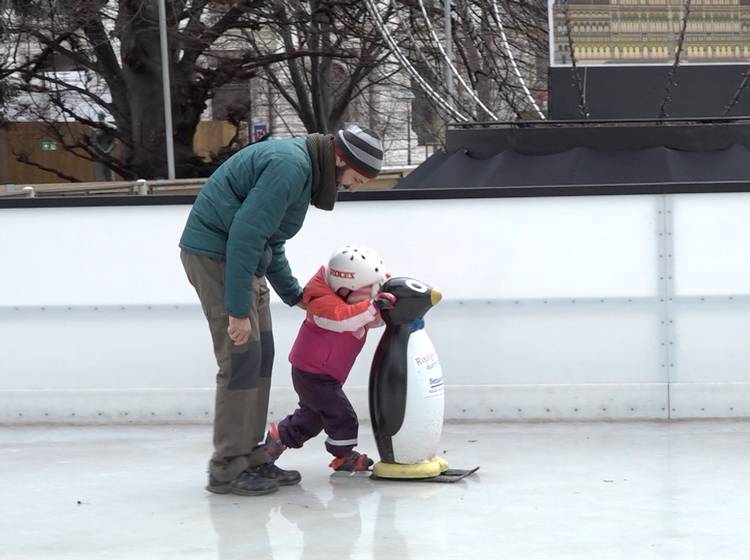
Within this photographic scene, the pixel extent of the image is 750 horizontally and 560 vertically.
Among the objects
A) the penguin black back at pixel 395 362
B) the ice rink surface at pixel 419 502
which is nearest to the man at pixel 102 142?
the ice rink surface at pixel 419 502

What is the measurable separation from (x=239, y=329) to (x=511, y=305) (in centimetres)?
208

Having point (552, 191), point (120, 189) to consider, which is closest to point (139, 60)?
point (120, 189)

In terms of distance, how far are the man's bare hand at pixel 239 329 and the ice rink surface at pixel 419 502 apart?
2.10 ft

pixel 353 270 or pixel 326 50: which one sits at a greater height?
pixel 326 50

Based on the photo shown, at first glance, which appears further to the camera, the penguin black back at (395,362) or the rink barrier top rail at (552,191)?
the rink barrier top rail at (552,191)

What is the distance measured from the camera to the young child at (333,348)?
525 centimetres

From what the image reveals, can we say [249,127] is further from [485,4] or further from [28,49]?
[485,4]

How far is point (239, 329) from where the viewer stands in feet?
15.7

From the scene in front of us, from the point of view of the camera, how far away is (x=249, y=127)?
2423 cm

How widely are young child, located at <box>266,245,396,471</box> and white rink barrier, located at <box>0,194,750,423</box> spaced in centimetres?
117

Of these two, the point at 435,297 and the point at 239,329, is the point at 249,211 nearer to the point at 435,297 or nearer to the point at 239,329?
the point at 239,329

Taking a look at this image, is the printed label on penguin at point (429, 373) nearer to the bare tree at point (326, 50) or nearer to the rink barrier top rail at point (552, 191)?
the rink barrier top rail at point (552, 191)

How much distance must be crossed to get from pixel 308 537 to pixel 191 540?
1.32 ft

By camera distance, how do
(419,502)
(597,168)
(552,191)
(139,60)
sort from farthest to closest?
(139,60) < (597,168) < (552,191) < (419,502)
